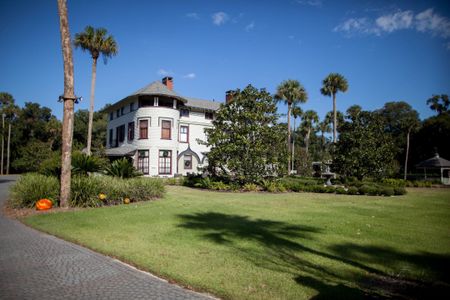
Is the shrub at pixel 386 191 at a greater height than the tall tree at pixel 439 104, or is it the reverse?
the tall tree at pixel 439 104

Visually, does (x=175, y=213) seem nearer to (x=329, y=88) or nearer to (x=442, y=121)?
(x=329, y=88)

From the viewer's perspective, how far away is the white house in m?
30.3

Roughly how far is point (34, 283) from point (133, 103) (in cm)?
2943

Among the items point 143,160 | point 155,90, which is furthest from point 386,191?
point 155,90

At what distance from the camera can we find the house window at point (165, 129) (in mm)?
30844

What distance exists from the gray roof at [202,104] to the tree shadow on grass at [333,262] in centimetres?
2798

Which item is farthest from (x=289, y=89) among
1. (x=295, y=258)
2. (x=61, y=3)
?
(x=295, y=258)

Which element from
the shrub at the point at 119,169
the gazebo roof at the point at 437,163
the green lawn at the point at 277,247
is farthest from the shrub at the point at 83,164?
the gazebo roof at the point at 437,163

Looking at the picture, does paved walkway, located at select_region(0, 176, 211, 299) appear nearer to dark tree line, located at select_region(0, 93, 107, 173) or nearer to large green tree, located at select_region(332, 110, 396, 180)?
large green tree, located at select_region(332, 110, 396, 180)

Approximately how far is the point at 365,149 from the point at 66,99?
Result: 79.2 feet

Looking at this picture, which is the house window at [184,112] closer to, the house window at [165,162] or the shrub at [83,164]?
the house window at [165,162]

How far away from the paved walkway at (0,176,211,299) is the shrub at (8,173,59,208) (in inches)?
224

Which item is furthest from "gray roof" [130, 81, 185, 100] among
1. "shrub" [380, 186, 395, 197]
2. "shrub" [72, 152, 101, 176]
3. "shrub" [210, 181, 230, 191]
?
"shrub" [380, 186, 395, 197]

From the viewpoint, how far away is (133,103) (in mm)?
32312
